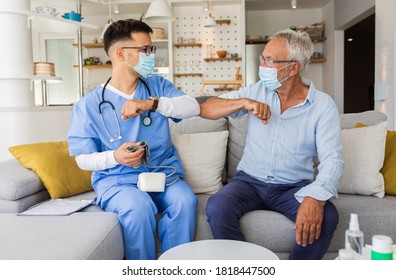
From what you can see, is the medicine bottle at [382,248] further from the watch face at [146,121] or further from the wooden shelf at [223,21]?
the wooden shelf at [223,21]

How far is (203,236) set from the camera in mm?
1694

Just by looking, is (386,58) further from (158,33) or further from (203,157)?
(158,33)

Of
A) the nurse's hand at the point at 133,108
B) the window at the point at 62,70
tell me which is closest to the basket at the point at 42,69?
the nurse's hand at the point at 133,108

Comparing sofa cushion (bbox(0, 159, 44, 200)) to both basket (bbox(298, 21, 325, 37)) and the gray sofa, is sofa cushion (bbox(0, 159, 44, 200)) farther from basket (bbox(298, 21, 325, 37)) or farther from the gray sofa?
basket (bbox(298, 21, 325, 37))

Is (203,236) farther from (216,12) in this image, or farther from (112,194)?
(216,12)

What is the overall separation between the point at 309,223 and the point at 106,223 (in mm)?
753

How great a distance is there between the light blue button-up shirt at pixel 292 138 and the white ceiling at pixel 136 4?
15.1ft

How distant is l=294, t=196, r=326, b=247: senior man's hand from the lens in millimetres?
1437

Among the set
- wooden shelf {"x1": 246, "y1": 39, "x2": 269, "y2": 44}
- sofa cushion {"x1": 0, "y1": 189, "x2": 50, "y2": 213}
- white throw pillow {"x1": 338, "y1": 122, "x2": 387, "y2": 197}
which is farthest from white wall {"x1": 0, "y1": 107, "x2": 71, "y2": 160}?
wooden shelf {"x1": 246, "y1": 39, "x2": 269, "y2": 44}

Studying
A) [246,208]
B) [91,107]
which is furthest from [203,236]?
[91,107]

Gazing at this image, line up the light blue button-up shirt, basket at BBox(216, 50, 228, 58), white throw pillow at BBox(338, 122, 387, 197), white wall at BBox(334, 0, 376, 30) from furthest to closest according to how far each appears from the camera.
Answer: basket at BBox(216, 50, 228, 58), white wall at BBox(334, 0, 376, 30), white throw pillow at BBox(338, 122, 387, 197), the light blue button-up shirt

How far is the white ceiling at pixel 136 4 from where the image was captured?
5988mm

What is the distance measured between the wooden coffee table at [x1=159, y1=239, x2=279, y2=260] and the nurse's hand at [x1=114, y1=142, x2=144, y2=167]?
0.55m

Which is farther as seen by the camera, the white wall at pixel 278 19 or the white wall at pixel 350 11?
the white wall at pixel 278 19
